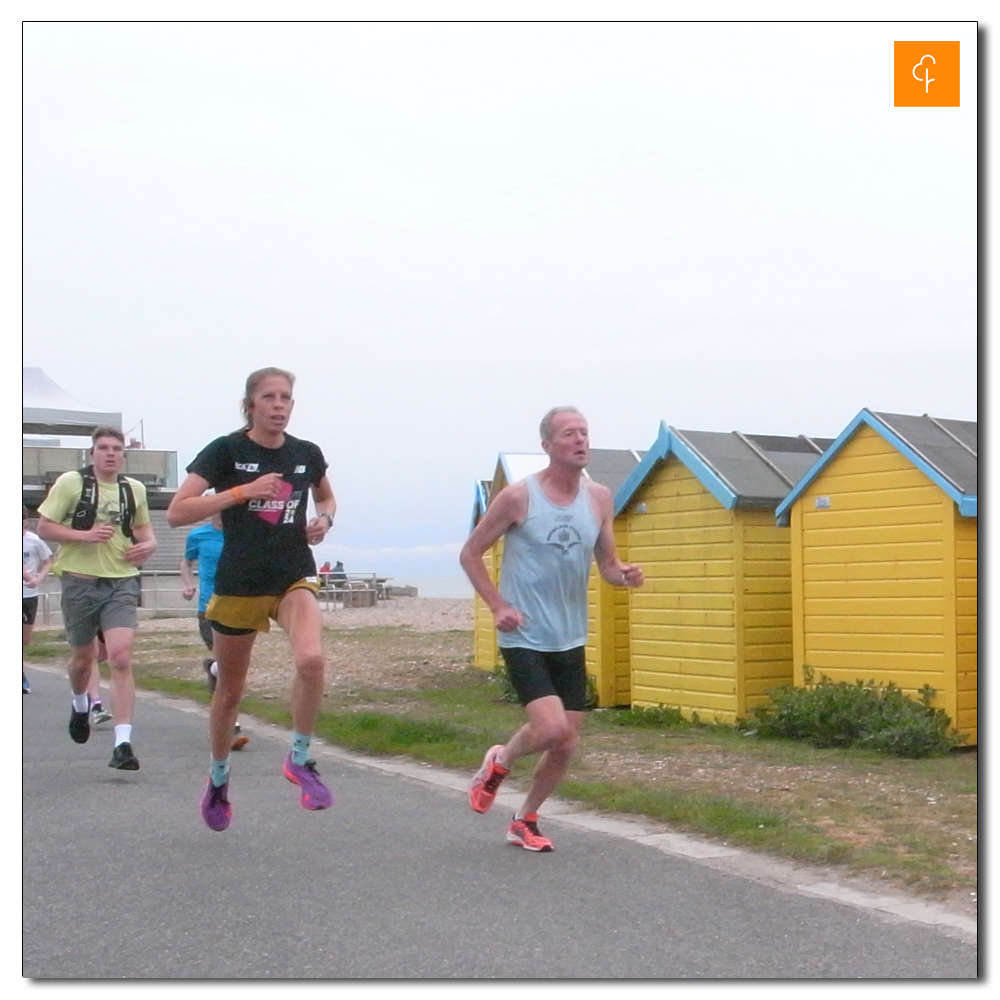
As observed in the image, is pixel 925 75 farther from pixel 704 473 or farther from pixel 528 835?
pixel 704 473

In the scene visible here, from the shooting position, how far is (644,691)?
515 inches

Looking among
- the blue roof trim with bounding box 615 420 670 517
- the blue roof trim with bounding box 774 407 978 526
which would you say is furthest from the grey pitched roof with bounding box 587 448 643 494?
the blue roof trim with bounding box 774 407 978 526

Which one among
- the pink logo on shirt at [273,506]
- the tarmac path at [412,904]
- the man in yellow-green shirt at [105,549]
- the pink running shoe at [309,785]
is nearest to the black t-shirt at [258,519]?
the pink logo on shirt at [273,506]

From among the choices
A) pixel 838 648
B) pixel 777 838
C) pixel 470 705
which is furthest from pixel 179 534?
pixel 777 838

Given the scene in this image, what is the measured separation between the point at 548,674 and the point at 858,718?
4.93 m

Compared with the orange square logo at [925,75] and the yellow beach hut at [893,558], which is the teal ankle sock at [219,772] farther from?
the yellow beach hut at [893,558]

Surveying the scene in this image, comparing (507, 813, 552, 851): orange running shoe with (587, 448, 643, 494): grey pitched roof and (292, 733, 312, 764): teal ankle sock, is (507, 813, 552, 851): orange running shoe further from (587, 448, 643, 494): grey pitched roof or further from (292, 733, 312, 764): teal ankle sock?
(587, 448, 643, 494): grey pitched roof

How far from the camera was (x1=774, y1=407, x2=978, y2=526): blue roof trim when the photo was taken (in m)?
10.1

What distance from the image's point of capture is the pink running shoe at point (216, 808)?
21.2ft

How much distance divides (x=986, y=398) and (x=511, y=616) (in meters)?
2.26

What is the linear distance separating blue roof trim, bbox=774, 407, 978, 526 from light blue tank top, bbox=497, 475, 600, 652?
4.64m

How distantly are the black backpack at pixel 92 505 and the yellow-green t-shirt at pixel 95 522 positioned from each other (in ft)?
0.06

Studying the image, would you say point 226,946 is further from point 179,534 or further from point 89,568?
point 179,534

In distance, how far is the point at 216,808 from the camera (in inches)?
255
